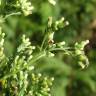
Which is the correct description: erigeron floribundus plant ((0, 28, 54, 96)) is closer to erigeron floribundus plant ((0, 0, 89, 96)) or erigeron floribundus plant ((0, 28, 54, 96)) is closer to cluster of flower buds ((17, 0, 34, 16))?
erigeron floribundus plant ((0, 0, 89, 96))

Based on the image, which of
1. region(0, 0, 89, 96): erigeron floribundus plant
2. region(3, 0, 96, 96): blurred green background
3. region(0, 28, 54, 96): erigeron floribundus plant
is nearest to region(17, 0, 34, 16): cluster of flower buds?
region(0, 0, 89, 96): erigeron floribundus plant

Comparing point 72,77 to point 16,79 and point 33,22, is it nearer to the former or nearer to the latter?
point 33,22

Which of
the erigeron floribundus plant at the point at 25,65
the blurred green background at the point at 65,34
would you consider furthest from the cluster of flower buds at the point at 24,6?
the blurred green background at the point at 65,34

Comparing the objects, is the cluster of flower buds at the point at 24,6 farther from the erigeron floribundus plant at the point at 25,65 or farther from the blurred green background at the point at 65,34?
the blurred green background at the point at 65,34

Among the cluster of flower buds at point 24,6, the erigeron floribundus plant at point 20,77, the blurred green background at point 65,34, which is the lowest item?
the erigeron floribundus plant at point 20,77

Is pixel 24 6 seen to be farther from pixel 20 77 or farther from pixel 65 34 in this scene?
pixel 65 34

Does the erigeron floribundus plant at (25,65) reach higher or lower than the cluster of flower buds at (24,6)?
lower

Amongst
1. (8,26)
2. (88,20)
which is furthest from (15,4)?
(88,20)

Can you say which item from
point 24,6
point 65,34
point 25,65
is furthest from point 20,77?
point 65,34

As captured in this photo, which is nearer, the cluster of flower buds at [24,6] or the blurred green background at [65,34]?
the cluster of flower buds at [24,6]
